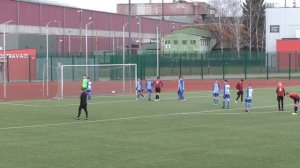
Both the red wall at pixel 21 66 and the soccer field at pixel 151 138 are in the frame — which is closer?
the soccer field at pixel 151 138

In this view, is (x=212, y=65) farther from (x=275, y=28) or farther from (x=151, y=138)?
(x=151, y=138)

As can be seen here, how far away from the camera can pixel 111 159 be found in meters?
14.0

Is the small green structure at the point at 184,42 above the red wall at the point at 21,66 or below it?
above

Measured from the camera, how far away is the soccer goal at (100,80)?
142 ft

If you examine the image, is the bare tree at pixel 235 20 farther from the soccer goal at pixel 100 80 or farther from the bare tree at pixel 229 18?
the soccer goal at pixel 100 80

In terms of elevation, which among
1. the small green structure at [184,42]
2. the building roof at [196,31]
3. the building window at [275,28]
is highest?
the building roof at [196,31]

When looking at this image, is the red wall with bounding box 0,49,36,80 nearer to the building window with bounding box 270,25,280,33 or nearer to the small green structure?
the building window with bounding box 270,25,280,33

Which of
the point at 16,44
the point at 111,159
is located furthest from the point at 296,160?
the point at 16,44

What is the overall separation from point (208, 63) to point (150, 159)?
4994 cm

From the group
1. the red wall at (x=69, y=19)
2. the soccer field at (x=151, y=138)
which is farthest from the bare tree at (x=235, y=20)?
the soccer field at (x=151, y=138)

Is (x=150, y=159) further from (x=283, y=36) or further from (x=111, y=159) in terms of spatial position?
(x=283, y=36)

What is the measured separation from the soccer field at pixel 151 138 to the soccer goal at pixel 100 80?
13832mm

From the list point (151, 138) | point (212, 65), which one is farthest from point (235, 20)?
point (151, 138)

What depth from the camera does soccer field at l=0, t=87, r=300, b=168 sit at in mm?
13711
